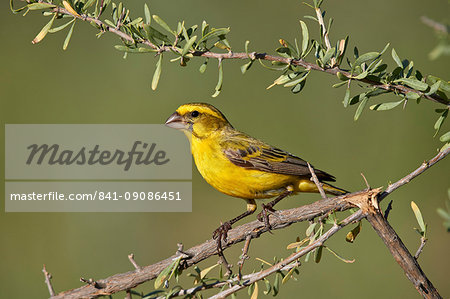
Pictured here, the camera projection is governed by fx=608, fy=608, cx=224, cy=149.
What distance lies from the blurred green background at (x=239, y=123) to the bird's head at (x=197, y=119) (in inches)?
75.2

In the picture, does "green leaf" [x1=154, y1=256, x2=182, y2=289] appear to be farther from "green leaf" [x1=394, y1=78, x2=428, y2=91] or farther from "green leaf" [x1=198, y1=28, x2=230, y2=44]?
"green leaf" [x1=394, y1=78, x2=428, y2=91]

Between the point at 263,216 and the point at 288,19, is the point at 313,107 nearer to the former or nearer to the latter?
the point at 288,19

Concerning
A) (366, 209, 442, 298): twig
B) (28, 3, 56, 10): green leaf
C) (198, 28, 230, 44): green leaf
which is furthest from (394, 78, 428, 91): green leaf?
(28, 3, 56, 10): green leaf

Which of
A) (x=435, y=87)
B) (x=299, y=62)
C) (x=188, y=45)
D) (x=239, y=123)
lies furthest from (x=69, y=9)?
(x=239, y=123)

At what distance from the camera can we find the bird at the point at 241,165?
347 cm

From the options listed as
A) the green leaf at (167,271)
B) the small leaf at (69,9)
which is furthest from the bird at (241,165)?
the small leaf at (69,9)

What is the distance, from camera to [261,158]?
3.67 meters

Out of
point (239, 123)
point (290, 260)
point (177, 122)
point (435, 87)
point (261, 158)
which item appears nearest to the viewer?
point (435, 87)

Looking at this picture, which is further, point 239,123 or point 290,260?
point 239,123

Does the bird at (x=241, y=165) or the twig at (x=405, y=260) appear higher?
the bird at (x=241, y=165)

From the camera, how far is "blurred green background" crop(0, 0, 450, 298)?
Answer: 17.9ft

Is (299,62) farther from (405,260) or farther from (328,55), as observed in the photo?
(405,260)

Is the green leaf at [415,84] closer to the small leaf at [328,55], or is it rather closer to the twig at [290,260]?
the small leaf at [328,55]

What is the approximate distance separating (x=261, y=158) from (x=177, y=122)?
61 cm
